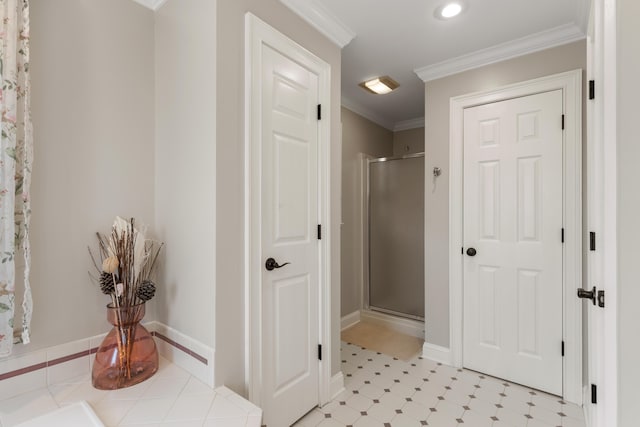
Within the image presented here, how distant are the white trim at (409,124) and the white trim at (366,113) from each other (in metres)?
0.08

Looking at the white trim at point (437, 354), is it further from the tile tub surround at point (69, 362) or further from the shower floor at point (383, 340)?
the tile tub surround at point (69, 362)

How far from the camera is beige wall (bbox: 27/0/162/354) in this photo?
4.32 ft

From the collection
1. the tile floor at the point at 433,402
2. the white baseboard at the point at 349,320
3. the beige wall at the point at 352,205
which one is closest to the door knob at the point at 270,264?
the tile floor at the point at 433,402

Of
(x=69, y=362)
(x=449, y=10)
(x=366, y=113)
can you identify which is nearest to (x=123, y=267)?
(x=69, y=362)

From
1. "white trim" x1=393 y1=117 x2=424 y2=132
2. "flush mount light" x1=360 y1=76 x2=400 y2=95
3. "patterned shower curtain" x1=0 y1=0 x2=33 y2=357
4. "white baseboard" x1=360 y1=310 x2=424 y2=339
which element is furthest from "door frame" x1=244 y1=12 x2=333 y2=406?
"white trim" x1=393 y1=117 x2=424 y2=132

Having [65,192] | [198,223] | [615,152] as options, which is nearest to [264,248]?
[198,223]

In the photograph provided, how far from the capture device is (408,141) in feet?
13.4

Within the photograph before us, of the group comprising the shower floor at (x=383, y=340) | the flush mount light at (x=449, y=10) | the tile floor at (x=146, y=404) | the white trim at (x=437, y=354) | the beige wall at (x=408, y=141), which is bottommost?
the shower floor at (x=383, y=340)

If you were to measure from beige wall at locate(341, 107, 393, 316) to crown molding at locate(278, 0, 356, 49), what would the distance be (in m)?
1.24

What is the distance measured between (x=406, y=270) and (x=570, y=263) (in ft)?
5.22

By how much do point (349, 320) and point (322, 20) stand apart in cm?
282

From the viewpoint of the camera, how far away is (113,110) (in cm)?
153

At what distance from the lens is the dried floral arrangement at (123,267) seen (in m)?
1.33

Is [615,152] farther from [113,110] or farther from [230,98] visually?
[113,110]
